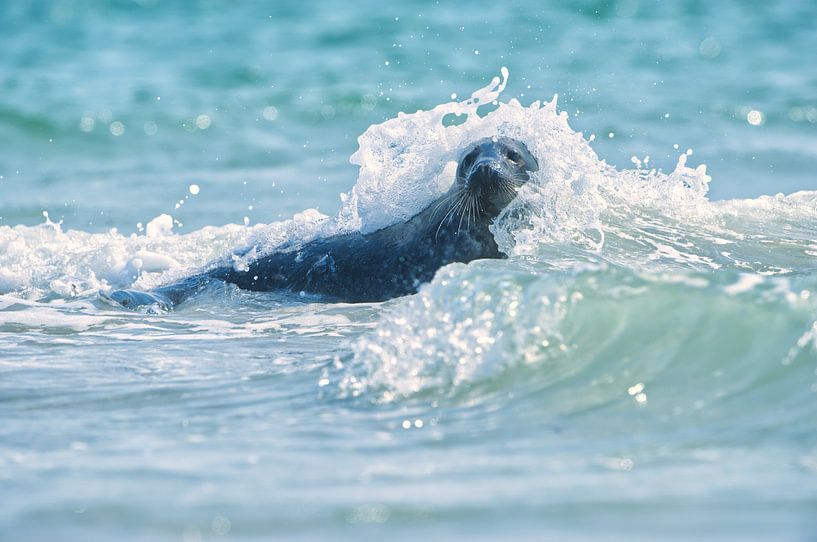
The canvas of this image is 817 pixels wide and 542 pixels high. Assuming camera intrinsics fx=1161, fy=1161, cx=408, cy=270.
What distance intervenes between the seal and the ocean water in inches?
5.3

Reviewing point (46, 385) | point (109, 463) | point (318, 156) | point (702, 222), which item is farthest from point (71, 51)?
point (109, 463)

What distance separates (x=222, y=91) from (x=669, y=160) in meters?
6.50

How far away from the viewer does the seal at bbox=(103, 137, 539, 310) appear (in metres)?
6.48

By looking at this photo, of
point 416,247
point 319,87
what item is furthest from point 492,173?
point 319,87

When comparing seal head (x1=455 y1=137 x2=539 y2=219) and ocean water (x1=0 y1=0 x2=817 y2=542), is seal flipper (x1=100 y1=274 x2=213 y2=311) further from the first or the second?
seal head (x1=455 y1=137 x2=539 y2=219)

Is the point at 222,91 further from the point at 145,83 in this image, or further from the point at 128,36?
the point at 128,36

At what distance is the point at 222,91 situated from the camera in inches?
601

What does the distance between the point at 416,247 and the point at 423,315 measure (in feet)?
7.46

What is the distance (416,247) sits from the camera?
261 inches

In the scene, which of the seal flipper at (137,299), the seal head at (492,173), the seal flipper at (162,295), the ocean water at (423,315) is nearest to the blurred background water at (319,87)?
the ocean water at (423,315)

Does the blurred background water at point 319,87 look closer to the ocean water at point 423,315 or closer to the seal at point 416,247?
the ocean water at point 423,315

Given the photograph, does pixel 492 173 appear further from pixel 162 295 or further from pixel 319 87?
pixel 319 87

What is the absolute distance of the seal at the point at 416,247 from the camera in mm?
6477

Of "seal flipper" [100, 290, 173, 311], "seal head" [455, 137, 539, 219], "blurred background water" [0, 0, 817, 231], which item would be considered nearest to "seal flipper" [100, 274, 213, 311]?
"seal flipper" [100, 290, 173, 311]
